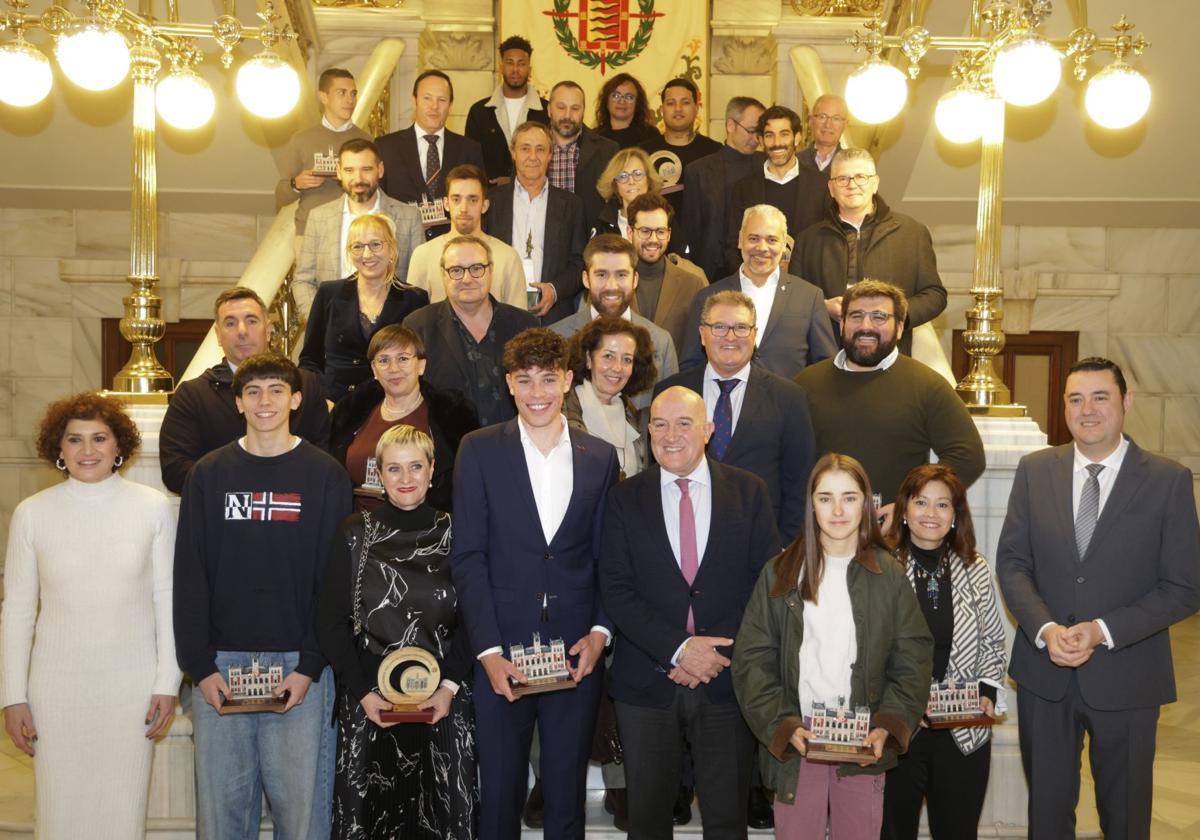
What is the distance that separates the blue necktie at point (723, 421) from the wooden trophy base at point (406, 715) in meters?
1.44

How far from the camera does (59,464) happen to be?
4438 mm

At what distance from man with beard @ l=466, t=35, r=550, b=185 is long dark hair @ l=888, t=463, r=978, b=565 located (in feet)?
14.4

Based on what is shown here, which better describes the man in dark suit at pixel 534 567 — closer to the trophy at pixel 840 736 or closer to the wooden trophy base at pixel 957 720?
the trophy at pixel 840 736

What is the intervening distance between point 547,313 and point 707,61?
4.61m

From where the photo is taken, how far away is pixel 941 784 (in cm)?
448

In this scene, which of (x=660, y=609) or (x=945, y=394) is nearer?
(x=660, y=609)

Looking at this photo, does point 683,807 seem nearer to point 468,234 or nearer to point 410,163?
point 468,234

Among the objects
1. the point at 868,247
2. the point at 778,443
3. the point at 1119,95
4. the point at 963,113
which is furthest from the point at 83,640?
the point at 1119,95

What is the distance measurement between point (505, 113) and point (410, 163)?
3.62 feet

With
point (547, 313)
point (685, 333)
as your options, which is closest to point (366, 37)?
point (547, 313)

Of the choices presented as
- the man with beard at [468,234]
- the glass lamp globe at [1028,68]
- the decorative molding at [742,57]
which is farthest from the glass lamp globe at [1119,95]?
the decorative molding at [742,57]

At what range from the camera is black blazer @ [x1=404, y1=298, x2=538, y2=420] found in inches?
208

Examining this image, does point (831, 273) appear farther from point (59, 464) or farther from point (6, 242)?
point (6, 242)

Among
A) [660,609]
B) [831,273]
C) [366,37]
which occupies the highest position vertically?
[366,37]
